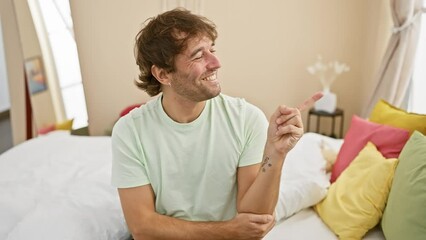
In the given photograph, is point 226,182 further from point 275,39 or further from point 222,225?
point 275,39

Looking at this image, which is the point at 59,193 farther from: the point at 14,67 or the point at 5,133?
the point at 5,133

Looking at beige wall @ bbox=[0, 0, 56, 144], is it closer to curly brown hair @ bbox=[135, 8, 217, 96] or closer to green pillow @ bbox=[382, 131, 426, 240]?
curly brown hair @ bbox=[135, 8, 217, 96]

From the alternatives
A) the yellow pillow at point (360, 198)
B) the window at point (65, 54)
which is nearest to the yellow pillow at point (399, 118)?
the yellow pillow at point (360, 198)

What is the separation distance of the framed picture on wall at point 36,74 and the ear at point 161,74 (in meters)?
1.68

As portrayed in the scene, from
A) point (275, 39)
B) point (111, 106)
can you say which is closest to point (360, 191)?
point (275, 39)

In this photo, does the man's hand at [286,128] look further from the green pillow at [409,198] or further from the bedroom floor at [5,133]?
the bedroom floor at [5,133]

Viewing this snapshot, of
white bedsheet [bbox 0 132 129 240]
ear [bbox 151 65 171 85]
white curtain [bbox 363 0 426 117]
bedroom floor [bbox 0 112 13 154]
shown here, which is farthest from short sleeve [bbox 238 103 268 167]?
bedroom floor [bbox 0 112 13 154]

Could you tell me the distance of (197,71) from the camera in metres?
1.17

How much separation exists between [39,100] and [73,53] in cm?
57

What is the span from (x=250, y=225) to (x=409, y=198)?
1.64 feet

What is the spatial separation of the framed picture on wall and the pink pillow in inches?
75.4

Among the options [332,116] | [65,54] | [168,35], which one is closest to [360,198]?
[168,35]

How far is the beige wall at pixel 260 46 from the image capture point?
218 centimetres

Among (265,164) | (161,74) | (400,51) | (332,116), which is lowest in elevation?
(332,116)
